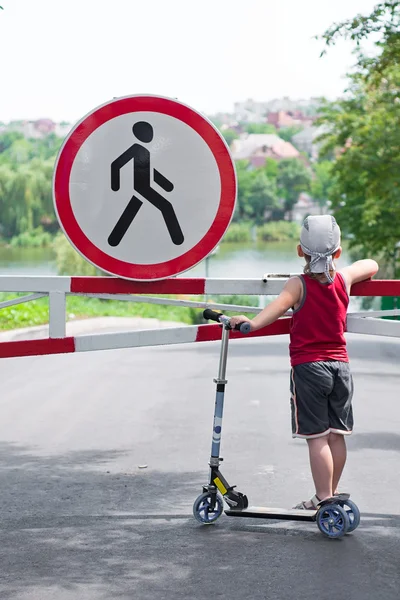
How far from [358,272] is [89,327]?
28.9 m

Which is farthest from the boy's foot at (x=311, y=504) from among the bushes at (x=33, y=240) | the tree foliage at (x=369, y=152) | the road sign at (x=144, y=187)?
the bushes at (x=33, y=240)

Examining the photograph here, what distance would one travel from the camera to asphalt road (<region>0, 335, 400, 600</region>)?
5035 millimetres

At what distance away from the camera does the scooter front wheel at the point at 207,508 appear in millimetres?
5992

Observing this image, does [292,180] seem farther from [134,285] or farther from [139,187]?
[139,187]

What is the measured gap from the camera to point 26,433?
1061cm

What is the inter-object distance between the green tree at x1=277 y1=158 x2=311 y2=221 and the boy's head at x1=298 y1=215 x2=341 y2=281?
154012 millimetres

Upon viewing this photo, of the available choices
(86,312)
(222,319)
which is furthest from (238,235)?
(222,319)

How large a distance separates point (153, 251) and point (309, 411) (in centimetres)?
116

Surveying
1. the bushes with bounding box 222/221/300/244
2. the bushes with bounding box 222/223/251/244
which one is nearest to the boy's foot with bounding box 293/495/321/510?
the bushes with bounding box 222/221/300/244

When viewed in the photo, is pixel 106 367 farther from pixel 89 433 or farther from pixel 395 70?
pixel 395 70

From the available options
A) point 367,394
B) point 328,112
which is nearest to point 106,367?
point 367,394

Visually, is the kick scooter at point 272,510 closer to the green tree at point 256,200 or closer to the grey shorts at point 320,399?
the grey shorts at point 320,399

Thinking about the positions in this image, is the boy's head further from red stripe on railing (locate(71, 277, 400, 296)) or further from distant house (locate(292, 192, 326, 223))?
distant house (locate(292, 192, 326, 223))

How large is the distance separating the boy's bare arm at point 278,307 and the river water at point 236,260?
64518 millimetres
